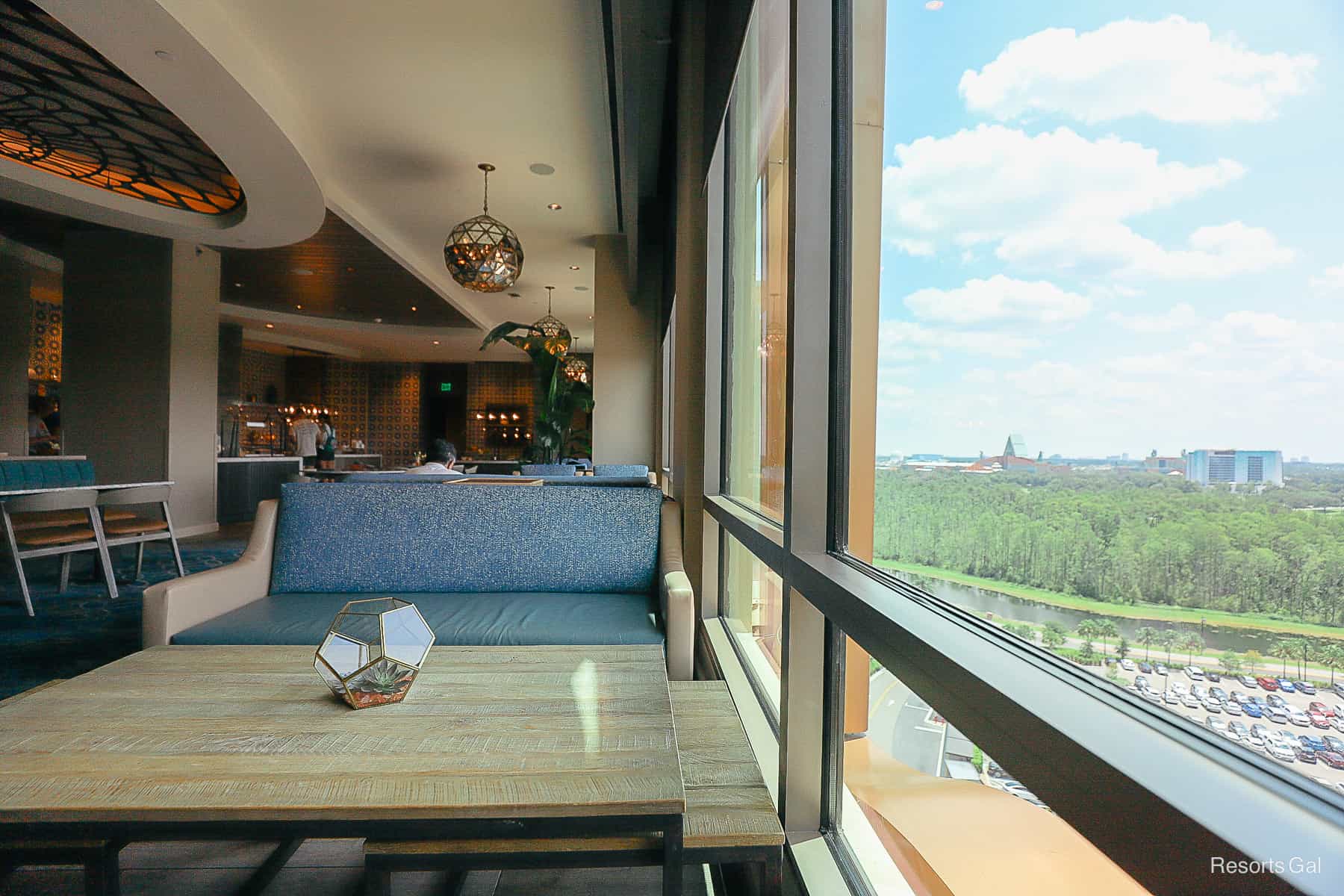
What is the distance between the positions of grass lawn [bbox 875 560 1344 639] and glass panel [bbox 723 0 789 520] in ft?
2.97

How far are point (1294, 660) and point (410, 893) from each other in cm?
172

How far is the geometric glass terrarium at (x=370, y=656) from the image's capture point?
51.2 inches

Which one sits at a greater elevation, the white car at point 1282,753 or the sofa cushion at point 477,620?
the white car at point 1282,753

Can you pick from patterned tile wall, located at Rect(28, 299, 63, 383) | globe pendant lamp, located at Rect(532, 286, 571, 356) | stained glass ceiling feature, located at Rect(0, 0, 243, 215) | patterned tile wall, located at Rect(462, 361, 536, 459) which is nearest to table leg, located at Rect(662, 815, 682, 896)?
stained glass ceiling feature, located at Rect(0, 0, 243, 215)

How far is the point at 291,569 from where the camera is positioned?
2746 millimetres

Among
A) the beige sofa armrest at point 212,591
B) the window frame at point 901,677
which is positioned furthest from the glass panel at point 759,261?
the beige sofa armrest at point 212,591

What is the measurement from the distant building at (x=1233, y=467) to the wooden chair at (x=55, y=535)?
17.8 feet

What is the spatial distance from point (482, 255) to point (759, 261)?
2736 millimetres

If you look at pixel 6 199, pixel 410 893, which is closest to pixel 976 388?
pixel 410 893

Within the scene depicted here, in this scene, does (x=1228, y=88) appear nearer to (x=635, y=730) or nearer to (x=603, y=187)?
(x=635, y=730)

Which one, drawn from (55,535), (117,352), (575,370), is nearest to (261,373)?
(117,352)

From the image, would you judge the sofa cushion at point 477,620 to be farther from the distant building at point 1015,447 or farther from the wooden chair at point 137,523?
the wooden chair at point 137,523

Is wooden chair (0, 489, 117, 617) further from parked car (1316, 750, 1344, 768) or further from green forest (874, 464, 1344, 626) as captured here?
parked car (1316, 750, 1344, 768)

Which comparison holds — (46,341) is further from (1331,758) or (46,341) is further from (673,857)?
(1331,758)
